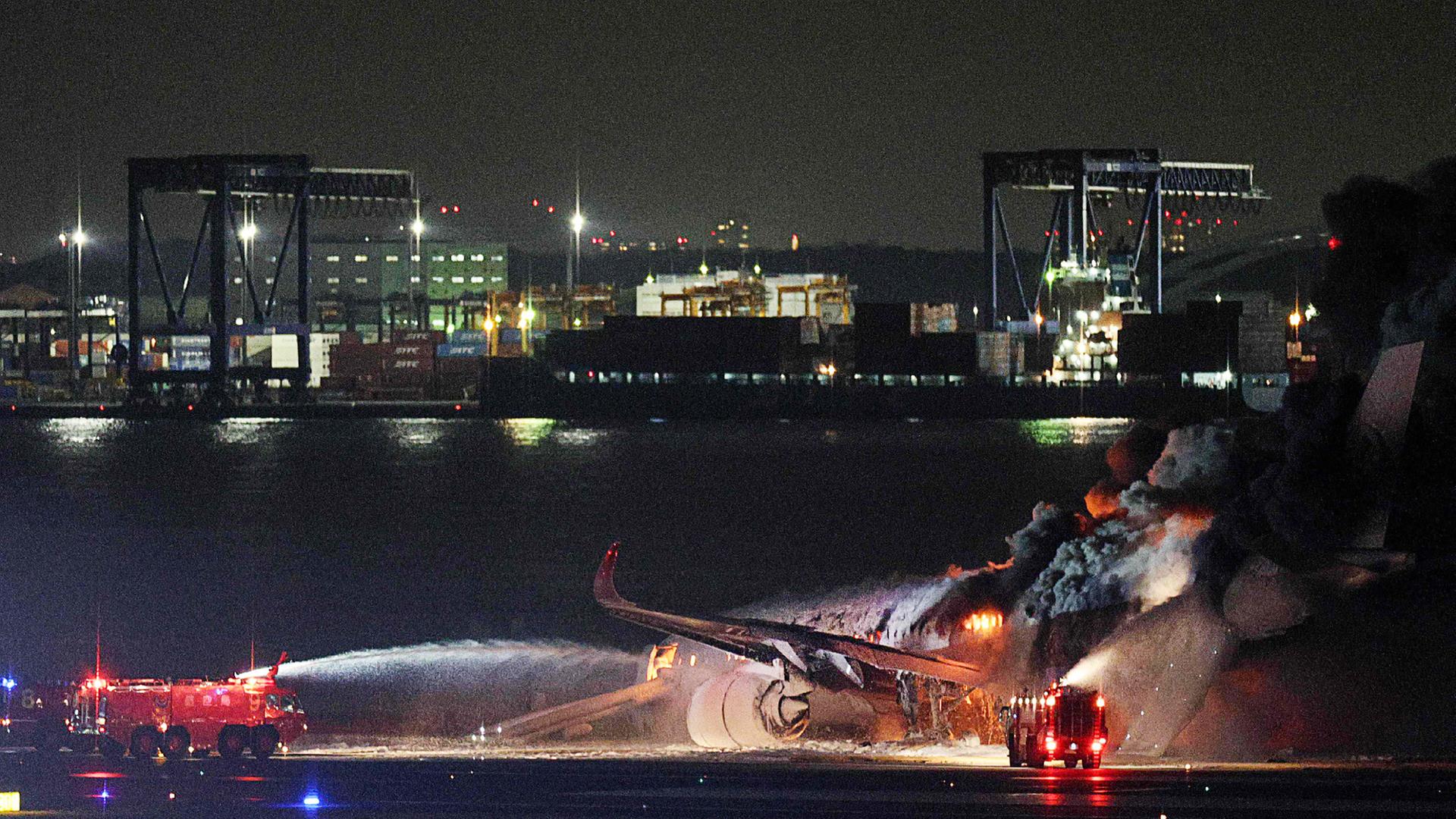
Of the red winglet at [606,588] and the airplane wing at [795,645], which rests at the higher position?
the red winglet at [606,588]

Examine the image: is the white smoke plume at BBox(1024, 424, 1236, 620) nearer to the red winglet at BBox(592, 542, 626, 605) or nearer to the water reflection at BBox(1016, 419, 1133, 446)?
the red winglet at BBox(592, 542, 626, 605)

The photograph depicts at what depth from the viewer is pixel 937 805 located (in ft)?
72.2

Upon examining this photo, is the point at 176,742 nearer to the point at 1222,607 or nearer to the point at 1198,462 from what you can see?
the point at 1222,607

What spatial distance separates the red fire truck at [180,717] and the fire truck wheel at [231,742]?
0.03ft

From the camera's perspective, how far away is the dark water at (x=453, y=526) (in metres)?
58.9

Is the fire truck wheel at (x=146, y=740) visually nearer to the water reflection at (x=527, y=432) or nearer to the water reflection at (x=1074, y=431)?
the water reflection at (x=1074, y=431)

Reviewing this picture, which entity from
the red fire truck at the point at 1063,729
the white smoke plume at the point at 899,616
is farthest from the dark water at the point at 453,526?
the red fire truck at the point at 1063,729

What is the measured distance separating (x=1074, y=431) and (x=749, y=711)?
141 m

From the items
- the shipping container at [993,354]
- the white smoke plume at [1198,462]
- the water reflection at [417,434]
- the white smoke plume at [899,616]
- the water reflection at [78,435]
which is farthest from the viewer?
the shipping container at [993,354]

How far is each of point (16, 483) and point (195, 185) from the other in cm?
5076

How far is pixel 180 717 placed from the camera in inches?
1128

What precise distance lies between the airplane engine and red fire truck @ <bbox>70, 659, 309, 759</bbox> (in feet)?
22.8

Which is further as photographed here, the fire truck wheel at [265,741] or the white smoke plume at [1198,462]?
the white smoke plume at [1198,462]

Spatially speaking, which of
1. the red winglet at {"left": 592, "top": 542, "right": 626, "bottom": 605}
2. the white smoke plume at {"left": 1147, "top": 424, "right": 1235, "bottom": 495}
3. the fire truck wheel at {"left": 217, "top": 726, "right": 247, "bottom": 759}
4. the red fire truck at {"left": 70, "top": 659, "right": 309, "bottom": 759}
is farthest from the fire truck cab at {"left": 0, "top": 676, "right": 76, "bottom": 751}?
the white smoke plume at {"left": 1147, "top": 424, "right": 1235, "bottom": 495}
